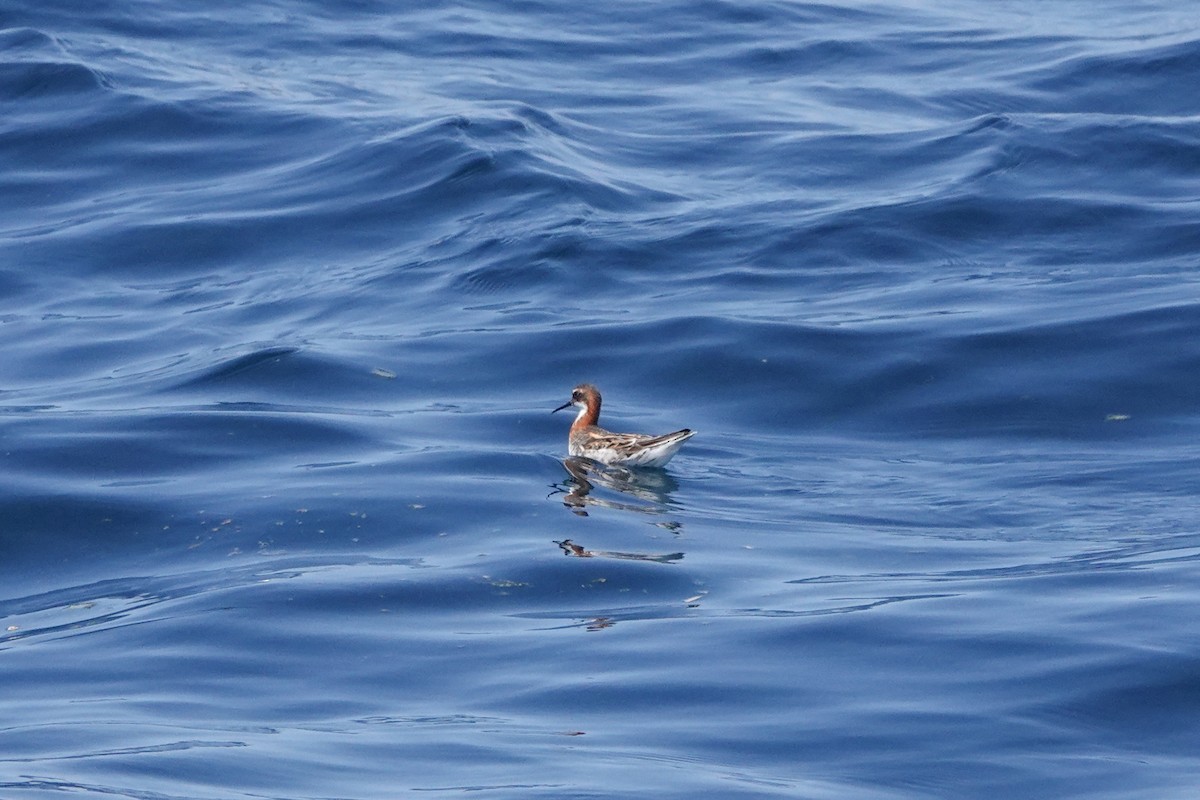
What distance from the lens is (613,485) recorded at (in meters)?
15.7

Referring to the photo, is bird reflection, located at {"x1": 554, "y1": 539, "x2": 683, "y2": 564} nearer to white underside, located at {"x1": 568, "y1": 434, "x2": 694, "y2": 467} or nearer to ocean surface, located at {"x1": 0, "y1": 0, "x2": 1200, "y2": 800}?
ocean surface, located at {"x1": 0, "y1": 0, "x2": 1200, "y2": 800}

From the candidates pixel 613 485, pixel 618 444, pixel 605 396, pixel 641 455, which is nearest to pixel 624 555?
pixel 613 485

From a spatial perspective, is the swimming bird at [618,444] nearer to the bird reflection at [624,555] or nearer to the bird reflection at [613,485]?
the bird reflection at [613,485]

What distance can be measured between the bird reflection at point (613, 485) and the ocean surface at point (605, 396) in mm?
108

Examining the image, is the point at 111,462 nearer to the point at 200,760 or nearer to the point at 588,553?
the point at 588,553

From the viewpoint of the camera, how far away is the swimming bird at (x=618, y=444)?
15797 mm

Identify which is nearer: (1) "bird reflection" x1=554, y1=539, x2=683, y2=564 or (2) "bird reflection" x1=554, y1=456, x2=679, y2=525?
(1) "bird reflection" x1=554, y1=539, x2=683, y2=564

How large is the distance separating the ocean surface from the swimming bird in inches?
14.1


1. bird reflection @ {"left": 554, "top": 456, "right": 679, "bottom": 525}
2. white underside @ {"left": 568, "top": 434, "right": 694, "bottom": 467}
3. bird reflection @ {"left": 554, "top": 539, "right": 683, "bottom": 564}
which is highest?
white underside @ {"left": 568, "top": 434, "right": 694, "bottom": 467}

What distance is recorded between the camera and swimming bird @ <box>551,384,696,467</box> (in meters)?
15.8

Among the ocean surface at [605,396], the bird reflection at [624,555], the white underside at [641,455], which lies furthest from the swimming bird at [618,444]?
the bird reflection at [624,555]

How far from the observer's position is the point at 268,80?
32.2m

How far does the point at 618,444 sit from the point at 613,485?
703mm

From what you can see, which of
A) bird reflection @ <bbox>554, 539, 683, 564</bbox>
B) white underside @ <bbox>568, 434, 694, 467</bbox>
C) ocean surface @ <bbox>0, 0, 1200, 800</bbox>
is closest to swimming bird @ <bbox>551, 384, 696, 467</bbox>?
white underside @ <bbox>568, 434, 694, 467</bbox>
